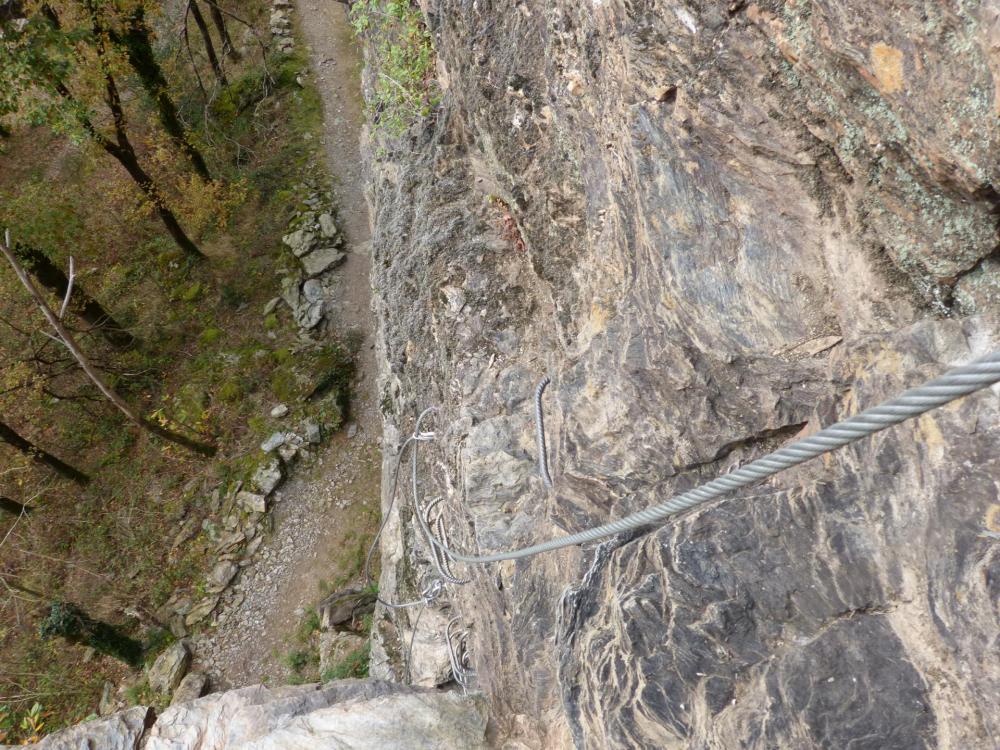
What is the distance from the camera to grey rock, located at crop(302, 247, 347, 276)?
15961 mm

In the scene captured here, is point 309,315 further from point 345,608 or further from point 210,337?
point 345,608

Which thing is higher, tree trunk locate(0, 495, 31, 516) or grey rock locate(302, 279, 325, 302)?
grey rock locate(302, 279, 325, 302)

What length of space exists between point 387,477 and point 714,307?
8.34 m

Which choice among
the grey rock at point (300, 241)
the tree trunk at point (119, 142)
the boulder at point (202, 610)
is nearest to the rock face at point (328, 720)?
the boulder at point (202, 610)

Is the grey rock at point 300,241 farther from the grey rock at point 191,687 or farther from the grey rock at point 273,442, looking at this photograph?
the grey rock at point 191,687

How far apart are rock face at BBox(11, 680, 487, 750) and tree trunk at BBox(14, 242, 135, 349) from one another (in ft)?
36.5

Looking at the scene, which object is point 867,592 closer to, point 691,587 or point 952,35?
point 691,587

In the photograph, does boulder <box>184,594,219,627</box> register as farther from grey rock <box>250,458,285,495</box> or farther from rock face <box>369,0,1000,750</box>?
rock face <box>369,0,1000,750</box>

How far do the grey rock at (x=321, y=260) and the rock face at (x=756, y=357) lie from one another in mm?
10895

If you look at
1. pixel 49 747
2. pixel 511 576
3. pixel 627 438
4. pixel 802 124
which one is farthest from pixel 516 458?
pixel 49 747

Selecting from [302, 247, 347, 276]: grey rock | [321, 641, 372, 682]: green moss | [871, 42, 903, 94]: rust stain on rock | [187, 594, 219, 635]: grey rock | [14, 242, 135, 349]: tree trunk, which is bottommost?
[321, 641, 372, 682]: green moss

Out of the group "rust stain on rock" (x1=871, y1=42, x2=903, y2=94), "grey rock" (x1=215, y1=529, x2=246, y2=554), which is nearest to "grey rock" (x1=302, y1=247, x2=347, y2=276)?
"grey rock" (x1=215, y1=529, x2=246, y2=554)

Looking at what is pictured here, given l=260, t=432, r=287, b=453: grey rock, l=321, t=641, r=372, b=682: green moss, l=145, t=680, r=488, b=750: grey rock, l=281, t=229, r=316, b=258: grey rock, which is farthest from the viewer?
l=281, t=229, r=316, b=258: grey rock

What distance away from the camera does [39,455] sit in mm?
14242
